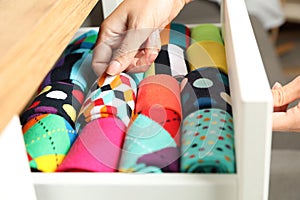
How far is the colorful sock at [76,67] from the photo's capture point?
2.48 ft

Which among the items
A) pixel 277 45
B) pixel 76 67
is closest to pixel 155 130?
pixel 76 67

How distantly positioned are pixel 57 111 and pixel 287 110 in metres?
0.35

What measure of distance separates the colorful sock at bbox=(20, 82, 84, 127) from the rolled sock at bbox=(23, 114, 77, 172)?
2 cm

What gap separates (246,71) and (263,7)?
175 cm

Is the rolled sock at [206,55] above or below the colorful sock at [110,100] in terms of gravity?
above

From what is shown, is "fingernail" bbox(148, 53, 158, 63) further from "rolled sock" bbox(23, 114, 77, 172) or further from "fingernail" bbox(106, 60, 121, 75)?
"rolled sock" bbox(23, 114, 77, 172)

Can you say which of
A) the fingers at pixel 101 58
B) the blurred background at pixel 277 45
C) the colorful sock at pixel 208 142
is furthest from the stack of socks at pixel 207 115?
the blurred background at pixel 277 45

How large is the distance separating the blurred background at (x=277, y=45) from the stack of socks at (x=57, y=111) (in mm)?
379

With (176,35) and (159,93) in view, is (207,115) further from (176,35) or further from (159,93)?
(176,35)

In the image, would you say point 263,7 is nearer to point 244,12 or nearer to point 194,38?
point 194,38

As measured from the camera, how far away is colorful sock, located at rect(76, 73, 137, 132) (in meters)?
0.63

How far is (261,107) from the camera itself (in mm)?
443

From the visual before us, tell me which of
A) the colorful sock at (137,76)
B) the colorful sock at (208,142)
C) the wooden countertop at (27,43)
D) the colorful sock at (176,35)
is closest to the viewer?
the wooden countertop at (27,43)

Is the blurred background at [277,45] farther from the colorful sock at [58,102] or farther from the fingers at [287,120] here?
the colorful sock at [58,102]
